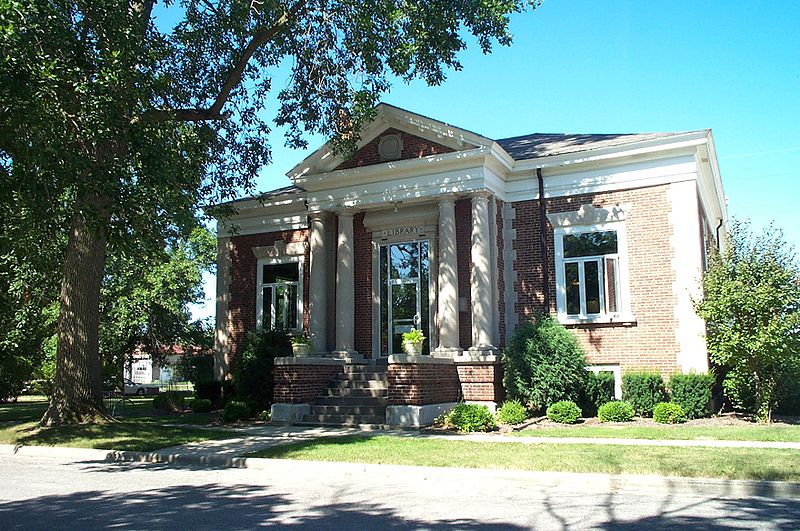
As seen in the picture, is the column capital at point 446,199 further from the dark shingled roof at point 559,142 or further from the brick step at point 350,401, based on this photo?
Result: the brick step at point 350,401

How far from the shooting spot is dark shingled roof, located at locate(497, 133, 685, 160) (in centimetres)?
1755

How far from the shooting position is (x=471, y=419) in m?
14.4

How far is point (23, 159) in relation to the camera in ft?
39.8

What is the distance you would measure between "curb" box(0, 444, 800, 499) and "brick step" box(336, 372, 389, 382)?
21.2ft

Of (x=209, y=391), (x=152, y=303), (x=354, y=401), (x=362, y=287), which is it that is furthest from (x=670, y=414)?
(x=152, y=303)

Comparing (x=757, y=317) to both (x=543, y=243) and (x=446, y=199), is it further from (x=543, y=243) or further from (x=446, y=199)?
(x=446, y=199)

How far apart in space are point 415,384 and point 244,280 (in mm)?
9385

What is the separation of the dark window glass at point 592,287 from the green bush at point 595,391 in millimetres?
1676

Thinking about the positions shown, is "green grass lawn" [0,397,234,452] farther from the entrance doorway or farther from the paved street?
the entrance doorway

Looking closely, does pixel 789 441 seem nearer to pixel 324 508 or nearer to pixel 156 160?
pixel 324 508

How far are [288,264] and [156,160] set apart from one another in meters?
10.3

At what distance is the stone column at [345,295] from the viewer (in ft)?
61.3

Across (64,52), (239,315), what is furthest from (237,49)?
(239,315)

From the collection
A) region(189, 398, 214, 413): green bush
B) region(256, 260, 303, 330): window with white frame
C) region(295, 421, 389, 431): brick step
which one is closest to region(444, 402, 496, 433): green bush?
region(295, 421, 389, 431): brick step
